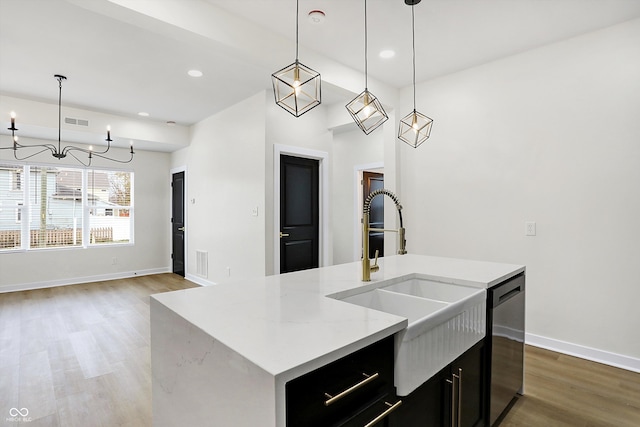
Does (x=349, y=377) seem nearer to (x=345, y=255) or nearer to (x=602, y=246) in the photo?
(x=602, y=246)

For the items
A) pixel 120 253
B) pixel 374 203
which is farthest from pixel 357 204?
pixel 120 253

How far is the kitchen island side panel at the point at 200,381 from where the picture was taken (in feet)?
2.74

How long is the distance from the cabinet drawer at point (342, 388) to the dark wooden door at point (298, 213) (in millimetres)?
3416

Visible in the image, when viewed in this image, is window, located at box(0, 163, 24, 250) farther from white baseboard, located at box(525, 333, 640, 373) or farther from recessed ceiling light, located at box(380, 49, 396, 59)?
white baseboard, located at box(525, 333, 640, 373)

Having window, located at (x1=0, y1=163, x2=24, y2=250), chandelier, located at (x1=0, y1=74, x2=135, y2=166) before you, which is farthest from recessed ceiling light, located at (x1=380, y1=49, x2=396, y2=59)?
window, located at (x1=0, y1=163, x2=24, y2=250)

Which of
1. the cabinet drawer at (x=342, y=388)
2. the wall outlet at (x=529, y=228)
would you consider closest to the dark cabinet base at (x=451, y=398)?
the cabinet drawer at (x=342, y=388)

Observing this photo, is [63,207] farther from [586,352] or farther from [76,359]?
[586,352]

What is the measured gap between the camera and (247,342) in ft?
3.11

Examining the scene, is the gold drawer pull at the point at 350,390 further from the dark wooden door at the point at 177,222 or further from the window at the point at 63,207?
the window at the point at 63,207

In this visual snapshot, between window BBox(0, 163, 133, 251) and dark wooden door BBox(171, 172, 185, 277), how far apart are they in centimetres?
77

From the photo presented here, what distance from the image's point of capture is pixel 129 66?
3.53 metres

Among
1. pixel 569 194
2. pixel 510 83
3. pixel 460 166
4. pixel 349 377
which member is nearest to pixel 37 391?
pixel 349 377

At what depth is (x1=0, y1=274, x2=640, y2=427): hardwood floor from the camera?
81.9 inches

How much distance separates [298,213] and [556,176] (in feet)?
9.67
